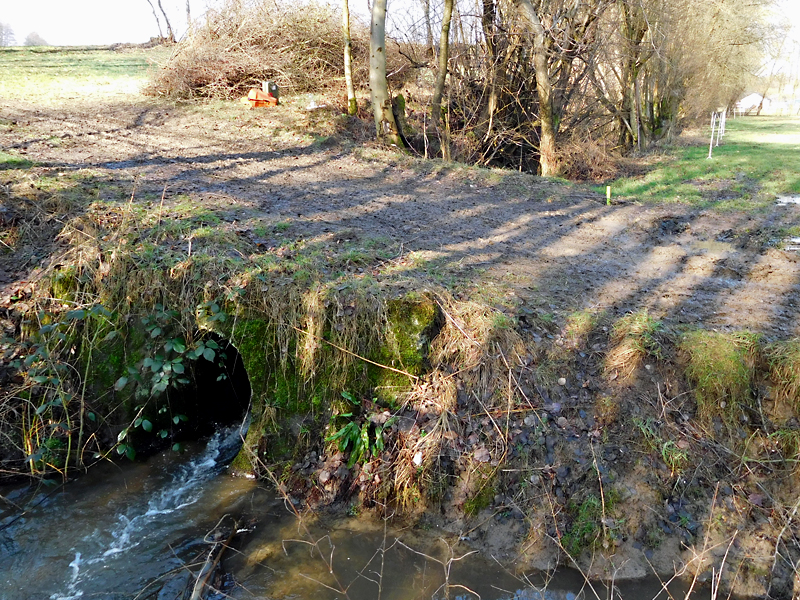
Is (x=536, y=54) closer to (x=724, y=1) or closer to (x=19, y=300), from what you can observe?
(x=19, y=300)

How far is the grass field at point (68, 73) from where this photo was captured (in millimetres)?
14289

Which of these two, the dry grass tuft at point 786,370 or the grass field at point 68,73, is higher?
the grass field at point 68,73

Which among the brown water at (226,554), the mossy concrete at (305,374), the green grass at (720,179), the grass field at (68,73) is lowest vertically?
the brown water at (226,554)

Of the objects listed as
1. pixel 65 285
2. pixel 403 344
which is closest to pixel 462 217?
pixel 403 344

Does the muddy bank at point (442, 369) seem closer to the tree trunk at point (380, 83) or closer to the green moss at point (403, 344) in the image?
the green moss at point (403, 344)

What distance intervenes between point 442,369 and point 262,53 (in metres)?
12.6

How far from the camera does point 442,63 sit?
12430 mm

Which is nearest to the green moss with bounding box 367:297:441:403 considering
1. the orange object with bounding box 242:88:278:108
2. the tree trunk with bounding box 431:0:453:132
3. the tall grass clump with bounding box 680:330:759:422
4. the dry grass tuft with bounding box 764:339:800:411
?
the tall grass clump with bounding box 680:330:759:422

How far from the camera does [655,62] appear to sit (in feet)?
61.6

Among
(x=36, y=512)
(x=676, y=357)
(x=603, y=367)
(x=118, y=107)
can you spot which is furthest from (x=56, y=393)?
(x=118, y=107)

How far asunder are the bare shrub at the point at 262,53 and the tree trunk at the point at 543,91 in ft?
13.7

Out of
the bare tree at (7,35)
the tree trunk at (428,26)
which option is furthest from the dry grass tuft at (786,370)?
the bare tree at (7,35)

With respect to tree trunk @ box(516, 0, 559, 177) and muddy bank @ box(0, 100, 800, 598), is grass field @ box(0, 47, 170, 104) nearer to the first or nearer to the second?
muddy bank @ box(0, 100, 800, 598)

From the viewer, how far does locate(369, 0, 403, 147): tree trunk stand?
12.0 m
